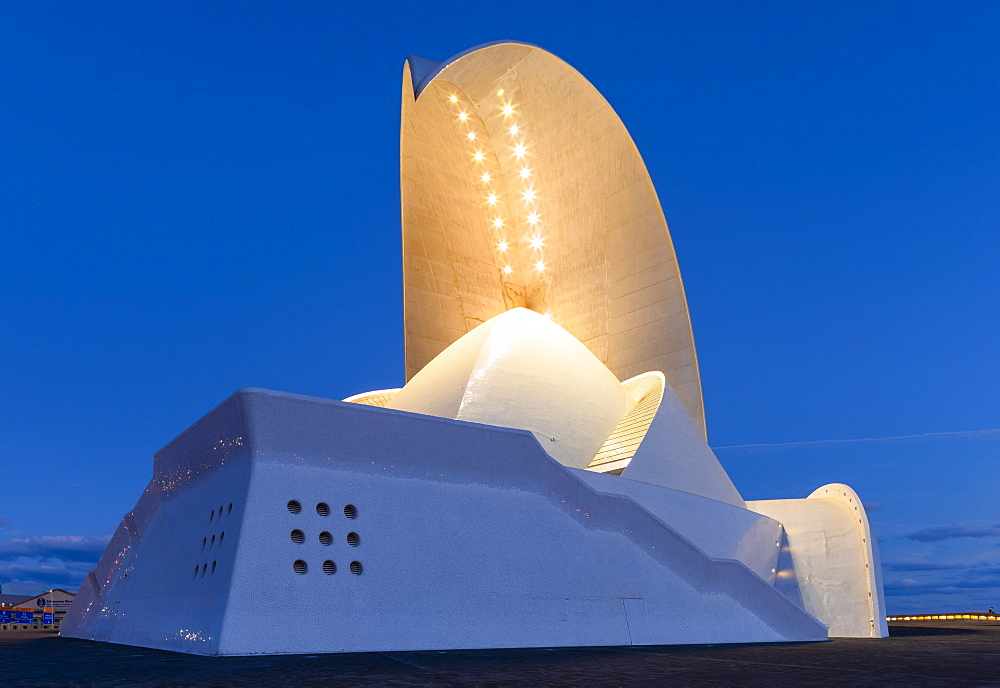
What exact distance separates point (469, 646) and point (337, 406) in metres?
2.97

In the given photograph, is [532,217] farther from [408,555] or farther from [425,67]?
[408,555]

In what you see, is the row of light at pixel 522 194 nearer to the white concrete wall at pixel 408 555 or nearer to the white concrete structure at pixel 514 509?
the white concrete structure at pixel 514 509

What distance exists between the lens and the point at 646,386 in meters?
17.0

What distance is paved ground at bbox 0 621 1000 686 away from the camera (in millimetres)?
6027

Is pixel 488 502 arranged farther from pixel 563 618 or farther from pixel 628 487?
pixel 628 487

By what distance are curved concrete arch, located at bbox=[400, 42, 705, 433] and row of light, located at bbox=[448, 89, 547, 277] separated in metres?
0.04

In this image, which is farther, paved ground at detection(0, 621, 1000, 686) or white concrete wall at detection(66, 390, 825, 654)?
white concrete wall at detection(66, 390, 825, 654)

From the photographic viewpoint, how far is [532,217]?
2311cm

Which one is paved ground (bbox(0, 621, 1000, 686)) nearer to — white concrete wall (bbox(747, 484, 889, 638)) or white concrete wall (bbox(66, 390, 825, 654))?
white concrete wall (bbox(66, 390, 825, 654))

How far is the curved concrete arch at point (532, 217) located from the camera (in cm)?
2055

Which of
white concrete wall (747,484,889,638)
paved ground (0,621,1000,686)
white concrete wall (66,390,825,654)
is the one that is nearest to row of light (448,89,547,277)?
white concrete wall (747,484,889,638)

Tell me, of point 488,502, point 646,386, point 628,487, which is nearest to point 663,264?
point 646,386

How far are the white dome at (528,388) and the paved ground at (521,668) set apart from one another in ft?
Answer: 18.4

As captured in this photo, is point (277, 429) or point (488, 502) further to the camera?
point (488, 502)
